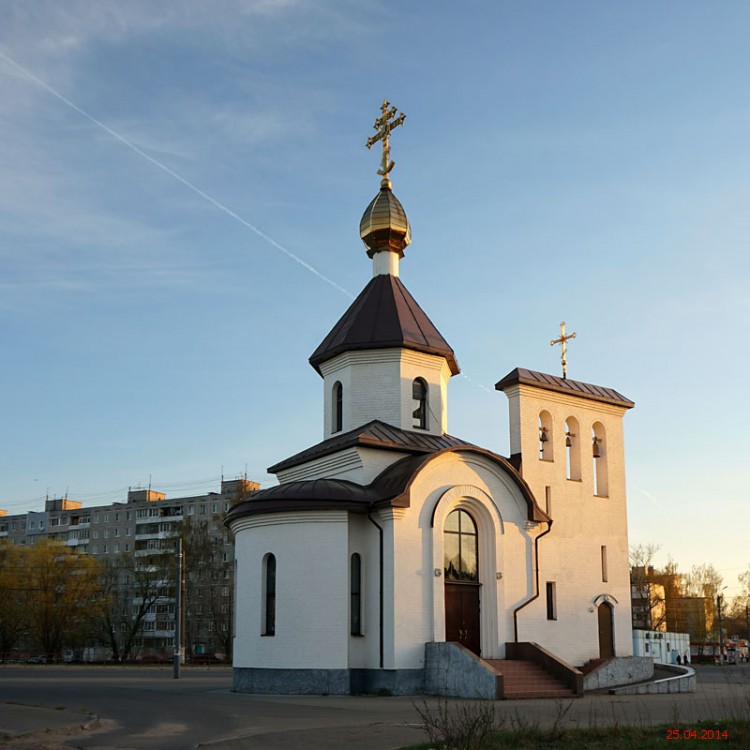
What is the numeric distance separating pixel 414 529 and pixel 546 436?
5.75 metres

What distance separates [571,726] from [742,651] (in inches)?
1838

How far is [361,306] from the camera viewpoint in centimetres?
2439

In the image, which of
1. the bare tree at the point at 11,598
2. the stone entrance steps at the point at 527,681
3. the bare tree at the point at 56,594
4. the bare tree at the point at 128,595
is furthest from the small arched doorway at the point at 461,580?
the bare tree at the point at 11,598

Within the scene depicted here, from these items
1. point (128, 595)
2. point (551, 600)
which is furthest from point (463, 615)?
point (128, 595)

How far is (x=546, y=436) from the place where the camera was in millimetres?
23656

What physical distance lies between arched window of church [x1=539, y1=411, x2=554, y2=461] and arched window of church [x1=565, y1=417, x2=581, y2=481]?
2.29ft

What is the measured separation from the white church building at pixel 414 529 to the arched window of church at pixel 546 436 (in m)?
0.05

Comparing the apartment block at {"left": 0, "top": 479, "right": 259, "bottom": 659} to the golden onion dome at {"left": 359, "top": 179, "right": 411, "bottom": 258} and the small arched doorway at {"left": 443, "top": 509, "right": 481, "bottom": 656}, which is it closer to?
the golden onion dome at {"left": 359, "top": 179, "right": 411, "bottom": 258}

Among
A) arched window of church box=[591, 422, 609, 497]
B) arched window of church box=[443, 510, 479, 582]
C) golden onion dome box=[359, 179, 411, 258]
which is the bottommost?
arched window of church box=[443, 510, 479, 582]

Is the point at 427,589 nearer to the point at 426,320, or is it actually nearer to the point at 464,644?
the point at 464,644

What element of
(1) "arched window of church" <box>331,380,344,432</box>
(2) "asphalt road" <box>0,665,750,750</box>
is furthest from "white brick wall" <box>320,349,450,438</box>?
(2) "asphalt road" <box>0,665,750,750</box>

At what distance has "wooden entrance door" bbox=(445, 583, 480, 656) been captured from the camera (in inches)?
792

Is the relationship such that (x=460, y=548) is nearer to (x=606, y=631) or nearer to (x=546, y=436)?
(x=546, y=436)

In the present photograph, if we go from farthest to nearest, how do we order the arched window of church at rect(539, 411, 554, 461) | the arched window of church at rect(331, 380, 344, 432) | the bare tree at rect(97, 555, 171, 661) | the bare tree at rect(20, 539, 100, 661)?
the bare tree at rect(97, 555, 171, 661) < the bare tree at rect(20, 539, 100, 661) < the arched window of church at rect(331, 380, 344, 432) < the arched window of church at rect(539, 411, 554, 461)
